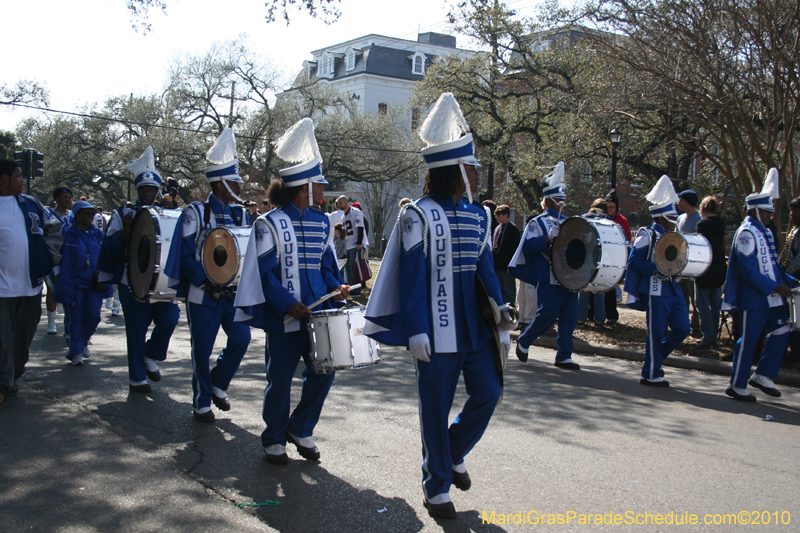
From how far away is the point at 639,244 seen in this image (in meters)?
7.70

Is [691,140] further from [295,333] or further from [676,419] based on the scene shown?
[295,333]

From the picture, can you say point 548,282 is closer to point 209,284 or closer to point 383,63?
point 209,284

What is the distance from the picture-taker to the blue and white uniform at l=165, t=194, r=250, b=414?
18.6 ft

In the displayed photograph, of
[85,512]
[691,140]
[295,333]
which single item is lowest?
[85,512]

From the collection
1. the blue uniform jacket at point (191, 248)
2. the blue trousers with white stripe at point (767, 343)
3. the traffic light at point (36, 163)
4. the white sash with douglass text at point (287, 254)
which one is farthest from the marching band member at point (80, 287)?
the traffic light at point (36, 163)

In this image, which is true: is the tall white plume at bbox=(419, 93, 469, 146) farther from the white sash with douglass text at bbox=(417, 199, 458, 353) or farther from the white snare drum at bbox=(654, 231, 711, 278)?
the white snare drum at bbox=(654, 231, 711, 278)

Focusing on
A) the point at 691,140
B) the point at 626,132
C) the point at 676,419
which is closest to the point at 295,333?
the point at 676,419

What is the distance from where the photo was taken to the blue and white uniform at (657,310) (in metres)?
7.47

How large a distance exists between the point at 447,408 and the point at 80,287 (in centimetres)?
627

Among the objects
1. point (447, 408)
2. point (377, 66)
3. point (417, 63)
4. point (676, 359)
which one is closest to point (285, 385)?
point (447, 408)

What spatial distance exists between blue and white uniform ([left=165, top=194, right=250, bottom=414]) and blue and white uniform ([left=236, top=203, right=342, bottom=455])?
3.42 feet

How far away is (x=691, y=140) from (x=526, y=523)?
10402 mm

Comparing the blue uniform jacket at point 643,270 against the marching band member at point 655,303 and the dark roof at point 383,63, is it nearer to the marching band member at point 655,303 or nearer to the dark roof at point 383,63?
the marching band member at point 655,303

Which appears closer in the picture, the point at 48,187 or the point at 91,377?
the point at 91,377
